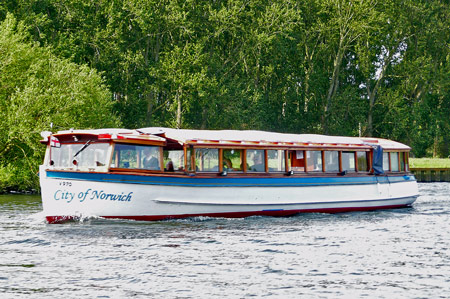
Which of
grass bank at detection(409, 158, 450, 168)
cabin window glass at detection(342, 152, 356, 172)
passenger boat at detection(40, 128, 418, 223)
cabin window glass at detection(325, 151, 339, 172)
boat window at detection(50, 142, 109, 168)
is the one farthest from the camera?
grass bank at detection(409, 158, 450, 168)

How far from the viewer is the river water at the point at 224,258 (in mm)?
15273

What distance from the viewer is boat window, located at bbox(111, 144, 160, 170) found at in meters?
23.7

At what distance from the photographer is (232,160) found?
87.0ft

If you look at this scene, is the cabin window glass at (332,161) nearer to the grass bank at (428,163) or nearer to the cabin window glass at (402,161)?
the cabin window glass at (402,161)

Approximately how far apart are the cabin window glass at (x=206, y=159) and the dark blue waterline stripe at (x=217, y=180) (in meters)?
0.48

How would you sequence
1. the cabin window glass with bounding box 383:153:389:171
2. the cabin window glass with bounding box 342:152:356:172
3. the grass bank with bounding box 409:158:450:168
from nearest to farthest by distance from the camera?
1. the cabin window glass with bounding box 342:152:356:172
2. the cabin window glass with bounding box 383:153:389:171
3. the grass bank with bounding box 409:158:450:168

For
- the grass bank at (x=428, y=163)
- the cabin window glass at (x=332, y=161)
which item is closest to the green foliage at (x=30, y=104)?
the cabin window glass at (x=332, y=161)

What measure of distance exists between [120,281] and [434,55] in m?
69.2

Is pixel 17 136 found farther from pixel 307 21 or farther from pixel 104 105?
pixel 307 21

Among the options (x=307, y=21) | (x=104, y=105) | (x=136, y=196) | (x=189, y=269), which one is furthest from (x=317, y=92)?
(x=189, y=269)

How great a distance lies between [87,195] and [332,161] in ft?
34.9

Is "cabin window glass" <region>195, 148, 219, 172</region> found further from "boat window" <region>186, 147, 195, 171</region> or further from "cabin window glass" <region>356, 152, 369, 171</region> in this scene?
"cabin window glass" <region>356, 152, 369, 171</region>

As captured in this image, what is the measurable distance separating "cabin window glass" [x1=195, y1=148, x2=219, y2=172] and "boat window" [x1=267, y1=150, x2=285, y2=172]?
2422 millimetres

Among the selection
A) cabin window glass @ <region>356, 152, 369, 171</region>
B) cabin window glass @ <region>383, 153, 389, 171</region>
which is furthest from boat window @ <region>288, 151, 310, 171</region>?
cabin window glass @ <region>383, 153, 389, 171</region>
